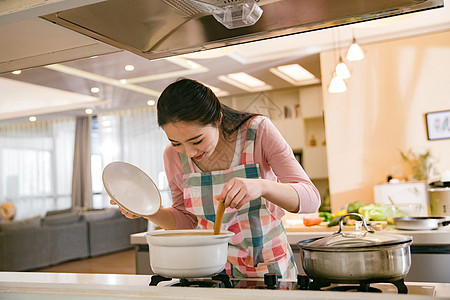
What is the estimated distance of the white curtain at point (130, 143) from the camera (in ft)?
31.4

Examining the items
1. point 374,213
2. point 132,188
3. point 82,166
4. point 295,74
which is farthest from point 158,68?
point 132,188

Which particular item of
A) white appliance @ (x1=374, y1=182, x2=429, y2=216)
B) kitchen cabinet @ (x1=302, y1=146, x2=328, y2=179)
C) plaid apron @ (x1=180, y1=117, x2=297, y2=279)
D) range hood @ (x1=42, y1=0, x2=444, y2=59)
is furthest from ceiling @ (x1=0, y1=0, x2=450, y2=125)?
white appliance @ (x1=374, y1=182, x2=429, y2=216)

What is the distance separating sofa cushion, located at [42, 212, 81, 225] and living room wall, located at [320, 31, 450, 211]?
4071 mm

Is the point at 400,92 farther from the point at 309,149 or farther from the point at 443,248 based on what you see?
the point at 443,248

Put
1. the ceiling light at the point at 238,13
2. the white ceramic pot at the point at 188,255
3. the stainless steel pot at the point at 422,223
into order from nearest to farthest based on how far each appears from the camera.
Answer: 1. the white ceramic pot at the point at 188,255
2. the ceiling light at the point at 238,13
3. the stainless steel pot at the point at 422,223

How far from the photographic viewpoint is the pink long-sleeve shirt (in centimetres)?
131

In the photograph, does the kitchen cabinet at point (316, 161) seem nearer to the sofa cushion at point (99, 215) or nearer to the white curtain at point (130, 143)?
the white curtain at point (130, 143)

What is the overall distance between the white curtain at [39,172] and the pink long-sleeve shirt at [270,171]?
9281mm

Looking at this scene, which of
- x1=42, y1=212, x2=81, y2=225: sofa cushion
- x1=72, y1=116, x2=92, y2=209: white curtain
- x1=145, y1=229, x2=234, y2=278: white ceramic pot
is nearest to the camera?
x1=145, y1=229, x2=234, y2=278: white ceramic pot

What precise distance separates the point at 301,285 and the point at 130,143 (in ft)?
29.9

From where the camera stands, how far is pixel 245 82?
25.1 ft

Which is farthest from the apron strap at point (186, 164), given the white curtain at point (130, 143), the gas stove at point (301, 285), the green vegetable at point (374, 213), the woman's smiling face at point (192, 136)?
the white curtain at point (130, 143)

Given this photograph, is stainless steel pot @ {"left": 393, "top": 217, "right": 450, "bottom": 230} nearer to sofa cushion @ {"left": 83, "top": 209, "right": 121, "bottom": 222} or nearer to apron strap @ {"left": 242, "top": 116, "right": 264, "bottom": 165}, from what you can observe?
apron strap @ {"left": 242, "top": 116, "right": 264, "bottom": 165}

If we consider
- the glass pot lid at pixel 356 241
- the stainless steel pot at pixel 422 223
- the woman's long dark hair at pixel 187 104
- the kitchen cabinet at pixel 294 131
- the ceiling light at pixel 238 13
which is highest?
the kitchen cabinet at pixel 294 131
